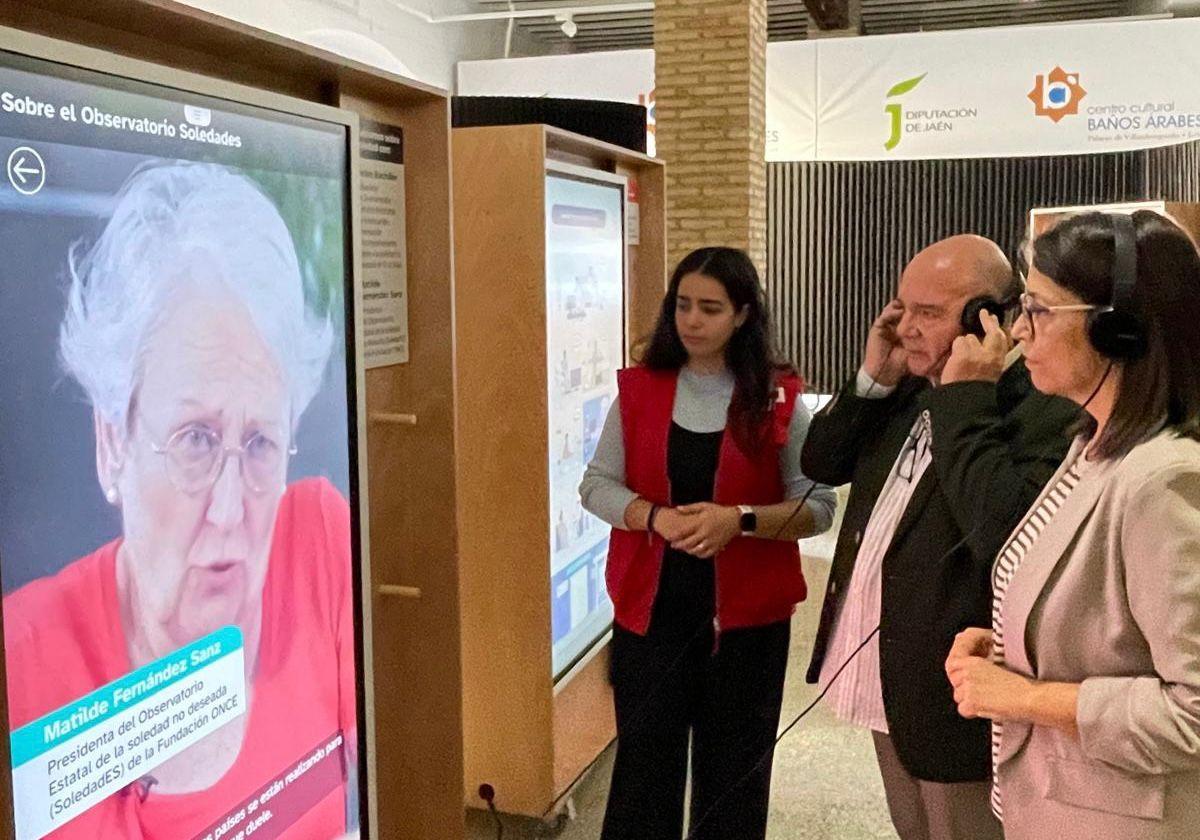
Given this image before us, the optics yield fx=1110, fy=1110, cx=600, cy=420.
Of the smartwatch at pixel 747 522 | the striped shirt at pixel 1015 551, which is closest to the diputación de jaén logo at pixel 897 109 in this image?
the smartwatch at pixel 747 522

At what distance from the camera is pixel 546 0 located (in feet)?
37.5

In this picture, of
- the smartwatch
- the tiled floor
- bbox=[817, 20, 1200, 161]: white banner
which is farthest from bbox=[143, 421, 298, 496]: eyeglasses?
bbox=[817, 20, 1200, 161]: white banner

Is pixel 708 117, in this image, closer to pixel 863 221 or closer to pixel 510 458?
pixel 863 221

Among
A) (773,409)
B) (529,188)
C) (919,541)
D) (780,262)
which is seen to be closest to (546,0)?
(780,262)

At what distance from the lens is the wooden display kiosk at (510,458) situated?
306 cm

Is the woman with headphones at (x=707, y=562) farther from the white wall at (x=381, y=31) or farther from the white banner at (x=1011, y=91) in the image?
the white banner at (x=1011, y=91)

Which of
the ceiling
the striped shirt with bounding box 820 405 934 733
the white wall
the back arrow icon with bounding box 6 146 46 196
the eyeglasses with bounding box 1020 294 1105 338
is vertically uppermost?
the ceiling

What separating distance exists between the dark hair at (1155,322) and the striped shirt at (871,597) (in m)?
0.59

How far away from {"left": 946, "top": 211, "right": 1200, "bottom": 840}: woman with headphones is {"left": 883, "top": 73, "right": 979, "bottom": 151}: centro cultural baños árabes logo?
8.29m

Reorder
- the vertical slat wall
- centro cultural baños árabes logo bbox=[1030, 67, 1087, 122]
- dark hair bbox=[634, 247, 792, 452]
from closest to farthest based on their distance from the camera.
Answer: dark hair bbox=[634, 247, 792, 452]
centro cultural baños árabes logo bbox=[1030, 67, 1087, 122]
the vertical slat wall

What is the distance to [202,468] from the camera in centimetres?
151

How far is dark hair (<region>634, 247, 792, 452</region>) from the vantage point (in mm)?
2537

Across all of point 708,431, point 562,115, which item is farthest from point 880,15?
point 708,431

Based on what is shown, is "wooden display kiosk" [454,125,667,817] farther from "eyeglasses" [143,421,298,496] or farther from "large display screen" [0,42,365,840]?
"eyeglasses" [143,421,298,496]
